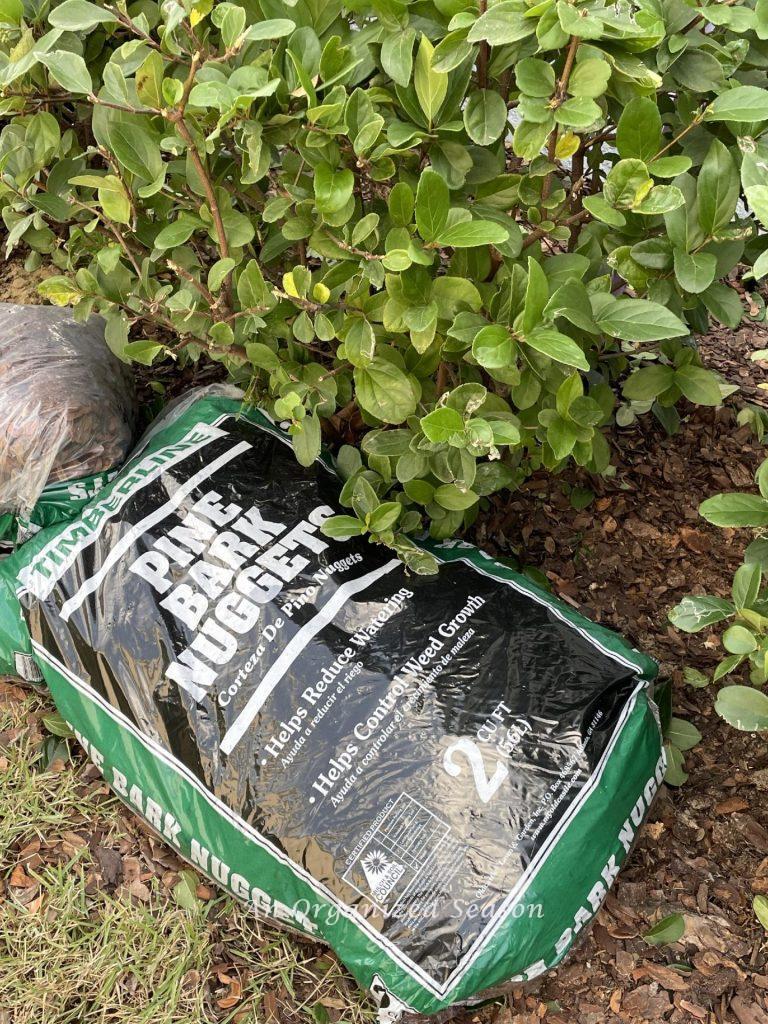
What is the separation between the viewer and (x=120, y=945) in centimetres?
163

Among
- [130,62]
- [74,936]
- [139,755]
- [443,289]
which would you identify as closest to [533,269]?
[443,289]

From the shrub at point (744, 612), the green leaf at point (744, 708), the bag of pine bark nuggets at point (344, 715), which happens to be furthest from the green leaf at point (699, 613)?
the bag of pine bark nuggets at point (344, 715)

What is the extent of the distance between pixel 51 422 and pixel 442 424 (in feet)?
2.87

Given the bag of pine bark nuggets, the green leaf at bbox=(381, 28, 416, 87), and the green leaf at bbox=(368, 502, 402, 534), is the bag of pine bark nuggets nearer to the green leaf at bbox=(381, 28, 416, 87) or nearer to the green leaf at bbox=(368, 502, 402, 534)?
the green leaf at bbox=(368, 502, 402, 534)

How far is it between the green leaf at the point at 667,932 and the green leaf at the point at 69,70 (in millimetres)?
1608

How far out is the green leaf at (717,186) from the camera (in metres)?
1.25

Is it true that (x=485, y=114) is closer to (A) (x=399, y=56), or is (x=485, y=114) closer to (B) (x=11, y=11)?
(A) (x=399, y=56)

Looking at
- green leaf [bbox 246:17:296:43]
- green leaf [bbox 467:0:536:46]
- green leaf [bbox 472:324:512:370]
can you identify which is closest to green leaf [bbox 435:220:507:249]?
green leaf [bbox 472:324:512:370]

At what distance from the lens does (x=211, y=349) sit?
1632 millimetres

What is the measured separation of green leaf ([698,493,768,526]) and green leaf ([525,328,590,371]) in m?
0.33

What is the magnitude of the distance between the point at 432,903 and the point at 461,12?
1.26 metres

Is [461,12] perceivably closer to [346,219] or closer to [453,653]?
[346,219]

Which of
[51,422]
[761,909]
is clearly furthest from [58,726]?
[761,909]

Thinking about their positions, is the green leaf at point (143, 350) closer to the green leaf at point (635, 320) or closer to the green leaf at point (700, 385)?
the green leaf at point (635, 320)
